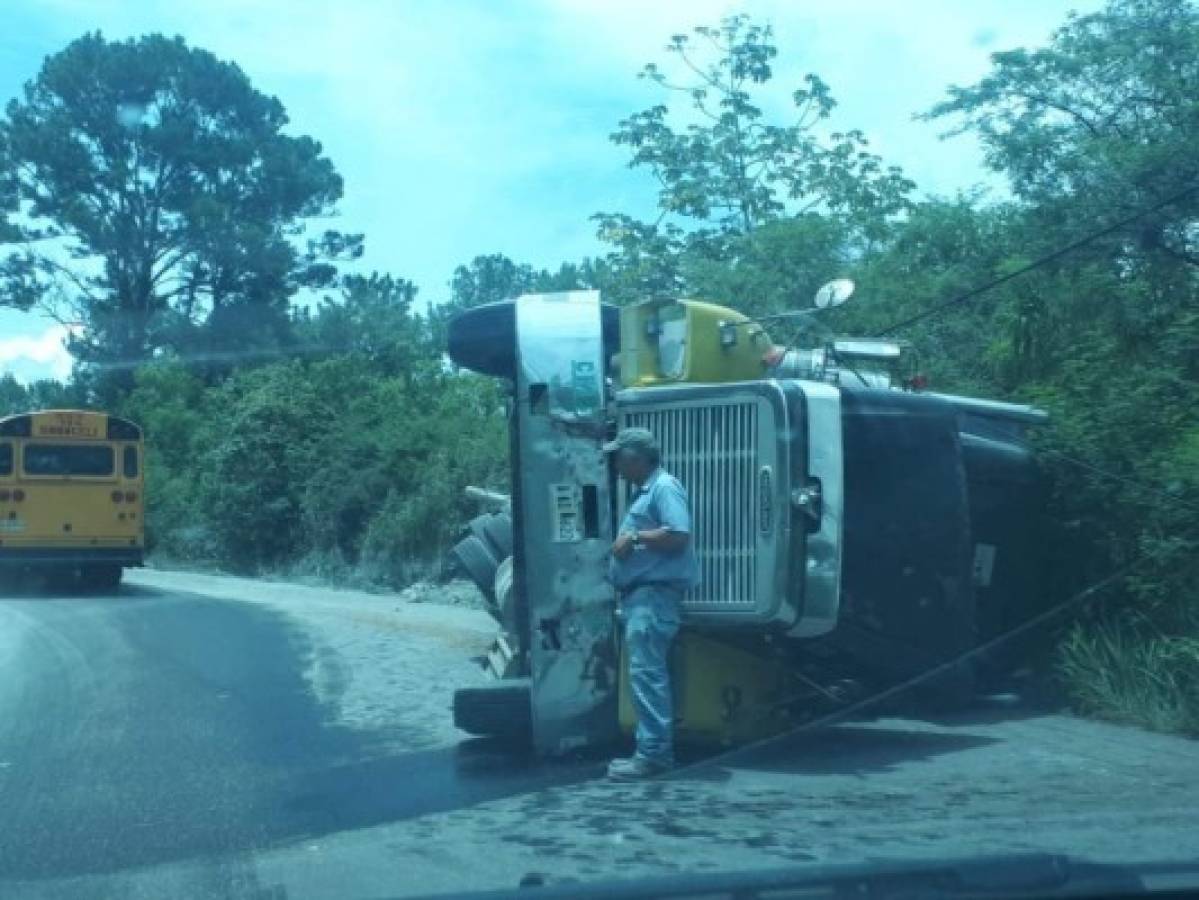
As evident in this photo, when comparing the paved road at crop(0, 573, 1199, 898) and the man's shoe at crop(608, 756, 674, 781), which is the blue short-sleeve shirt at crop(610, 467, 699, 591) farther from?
the paved road at crop(0, 573, 1199, 898)

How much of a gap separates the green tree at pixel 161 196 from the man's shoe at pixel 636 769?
37572 millimetres

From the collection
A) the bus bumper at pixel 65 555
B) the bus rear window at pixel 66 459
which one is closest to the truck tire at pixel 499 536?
the bus bumper at pixel 65 555

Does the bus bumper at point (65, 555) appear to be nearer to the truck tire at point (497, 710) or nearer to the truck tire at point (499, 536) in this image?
the truck tire at point (499, 536)

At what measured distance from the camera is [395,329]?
41.9 metres

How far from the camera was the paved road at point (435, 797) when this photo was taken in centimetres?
651

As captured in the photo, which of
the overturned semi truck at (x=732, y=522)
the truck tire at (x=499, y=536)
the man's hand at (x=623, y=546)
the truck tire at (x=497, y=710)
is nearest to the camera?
the man's hand at (x=623, y=546)

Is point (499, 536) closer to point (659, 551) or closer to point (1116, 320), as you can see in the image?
point (659, 551)

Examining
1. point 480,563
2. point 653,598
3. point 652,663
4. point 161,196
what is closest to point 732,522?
point 653,598

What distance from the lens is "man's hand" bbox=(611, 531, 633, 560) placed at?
327 inches

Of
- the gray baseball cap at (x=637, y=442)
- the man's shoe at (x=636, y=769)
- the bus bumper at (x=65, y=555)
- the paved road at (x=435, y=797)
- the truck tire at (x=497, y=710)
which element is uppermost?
the gray baseball cap at (x=637, y=442)

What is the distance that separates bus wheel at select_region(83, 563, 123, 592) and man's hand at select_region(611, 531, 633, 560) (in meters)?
18.8

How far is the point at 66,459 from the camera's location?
2516 cm

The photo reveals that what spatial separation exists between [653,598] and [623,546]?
31 centimetres

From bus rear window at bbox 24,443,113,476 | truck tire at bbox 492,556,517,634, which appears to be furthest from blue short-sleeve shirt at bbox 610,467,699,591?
bus rear window at bbox 24,443,113,476
